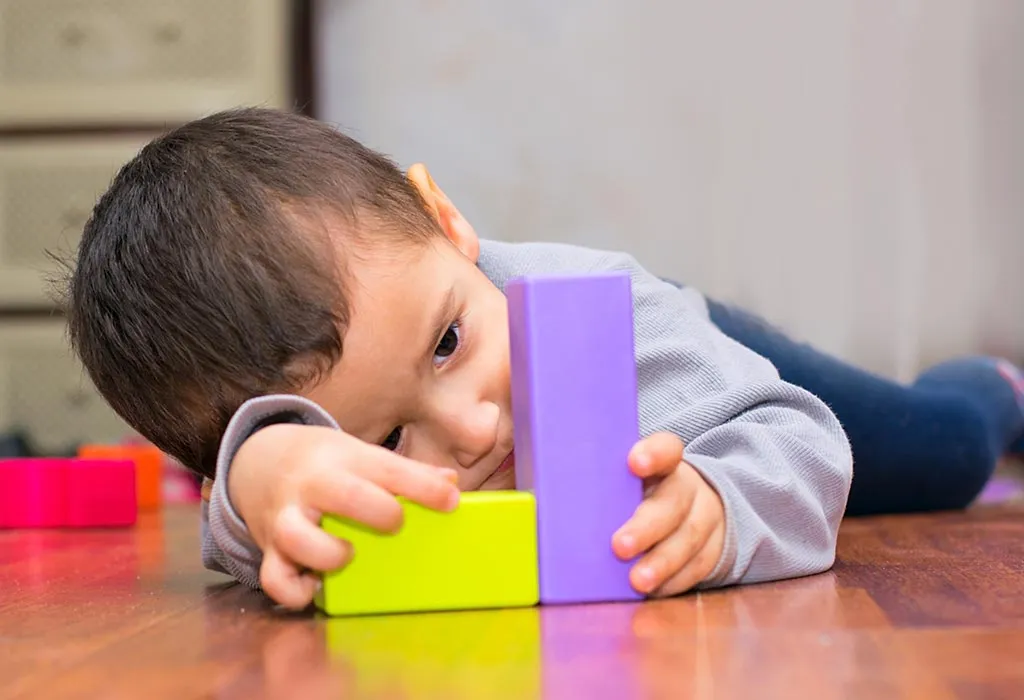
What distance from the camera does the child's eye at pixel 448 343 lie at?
2.77 ft

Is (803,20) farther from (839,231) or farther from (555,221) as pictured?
(555,221)

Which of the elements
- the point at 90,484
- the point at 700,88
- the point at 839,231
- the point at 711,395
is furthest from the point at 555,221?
the point at 711,395

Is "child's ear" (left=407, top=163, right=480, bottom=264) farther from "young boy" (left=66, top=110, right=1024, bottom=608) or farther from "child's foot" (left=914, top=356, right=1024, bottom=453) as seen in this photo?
"child's foot" (left=914, top=356, right=1024, bottom=453)

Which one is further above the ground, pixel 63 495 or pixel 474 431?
pixel 474 431

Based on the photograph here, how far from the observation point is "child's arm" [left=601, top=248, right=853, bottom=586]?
30.6 inches

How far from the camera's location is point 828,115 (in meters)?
2.80

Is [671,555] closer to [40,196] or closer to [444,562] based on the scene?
[444,562]

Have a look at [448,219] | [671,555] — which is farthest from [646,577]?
[448,219]

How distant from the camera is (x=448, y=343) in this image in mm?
854

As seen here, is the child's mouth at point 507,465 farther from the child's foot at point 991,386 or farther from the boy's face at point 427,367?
the child's foot at point 991,386

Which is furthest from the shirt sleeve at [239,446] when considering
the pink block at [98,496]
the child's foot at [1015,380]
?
the child's foot at [1015,380]

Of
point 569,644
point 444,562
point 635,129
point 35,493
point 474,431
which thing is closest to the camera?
point 569,644

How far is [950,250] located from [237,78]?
1.65m

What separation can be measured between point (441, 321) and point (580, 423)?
0.17m
